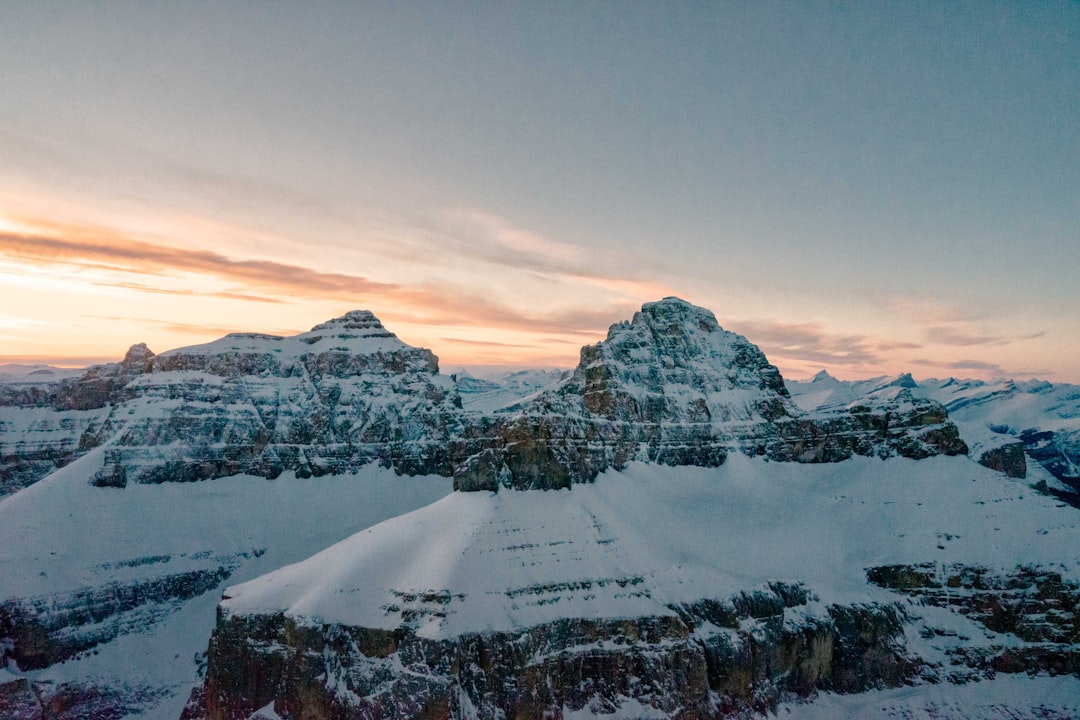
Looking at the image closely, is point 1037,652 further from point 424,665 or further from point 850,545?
point 424,665

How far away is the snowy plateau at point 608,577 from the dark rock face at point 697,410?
0.66 metres

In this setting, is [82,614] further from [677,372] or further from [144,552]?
[677,372]

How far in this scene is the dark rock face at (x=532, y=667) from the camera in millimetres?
93750

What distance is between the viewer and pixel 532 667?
95.6 m

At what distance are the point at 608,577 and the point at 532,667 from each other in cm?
1856

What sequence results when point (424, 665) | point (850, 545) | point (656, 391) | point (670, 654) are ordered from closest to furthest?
point (424, 665) < point (670, 654) < point (850, 545) < point (656, 391)

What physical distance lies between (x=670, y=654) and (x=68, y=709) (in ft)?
327

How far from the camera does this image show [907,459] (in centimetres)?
16675

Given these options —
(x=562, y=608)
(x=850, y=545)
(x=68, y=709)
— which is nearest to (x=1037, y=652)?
(x=850, y=545)

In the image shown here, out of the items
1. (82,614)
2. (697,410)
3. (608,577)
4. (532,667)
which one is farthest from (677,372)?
(82,614)

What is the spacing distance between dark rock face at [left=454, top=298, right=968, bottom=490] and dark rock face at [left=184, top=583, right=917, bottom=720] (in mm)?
46715

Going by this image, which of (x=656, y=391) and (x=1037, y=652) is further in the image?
(x=656, y=391)

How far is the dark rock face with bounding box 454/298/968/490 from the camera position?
163 meters

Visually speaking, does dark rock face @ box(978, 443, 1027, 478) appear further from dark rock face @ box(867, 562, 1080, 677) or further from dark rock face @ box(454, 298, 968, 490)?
dark rock face @ box(867, 562, 1080, 677)
